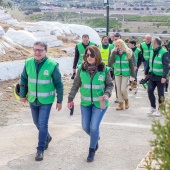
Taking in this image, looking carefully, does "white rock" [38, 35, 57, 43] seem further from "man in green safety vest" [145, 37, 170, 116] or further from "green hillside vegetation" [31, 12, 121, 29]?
"green hillside vegetation" [31, 12, 121, 29]

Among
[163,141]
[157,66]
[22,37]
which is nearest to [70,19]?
[22,37]

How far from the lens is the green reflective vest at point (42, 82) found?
259 inches

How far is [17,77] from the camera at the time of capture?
12266 millimetres

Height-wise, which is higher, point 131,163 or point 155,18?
point 131,163

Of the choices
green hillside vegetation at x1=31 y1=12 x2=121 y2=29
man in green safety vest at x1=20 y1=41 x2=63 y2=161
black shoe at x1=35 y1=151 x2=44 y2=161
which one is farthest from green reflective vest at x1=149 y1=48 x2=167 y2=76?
green hillside vegetation at x1=31 y1=12 x2=121 y2=29

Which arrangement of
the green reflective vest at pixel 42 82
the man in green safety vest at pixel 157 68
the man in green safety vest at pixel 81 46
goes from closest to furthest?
the green reflective vest at pixel 42 82, the man in green safety vest at pixel 157 68, the man in green safety vest at pixel 81 46

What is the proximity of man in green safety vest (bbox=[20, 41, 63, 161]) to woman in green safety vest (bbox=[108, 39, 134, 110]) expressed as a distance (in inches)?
120

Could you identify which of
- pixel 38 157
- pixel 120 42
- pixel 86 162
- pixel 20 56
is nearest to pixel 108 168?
pixel 86 162

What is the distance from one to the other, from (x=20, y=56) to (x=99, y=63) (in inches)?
272

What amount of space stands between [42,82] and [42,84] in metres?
0.03

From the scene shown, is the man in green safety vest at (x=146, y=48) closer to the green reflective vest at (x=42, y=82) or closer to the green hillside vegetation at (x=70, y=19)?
the green reflective vest at (x=42, y=82)

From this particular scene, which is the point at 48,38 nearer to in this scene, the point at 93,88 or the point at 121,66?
the point at 121,66

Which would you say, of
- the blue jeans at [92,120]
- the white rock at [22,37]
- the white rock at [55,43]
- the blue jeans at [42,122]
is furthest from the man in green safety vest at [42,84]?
the white rock at [55,43]

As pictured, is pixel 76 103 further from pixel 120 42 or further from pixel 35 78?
pixel 35 78
